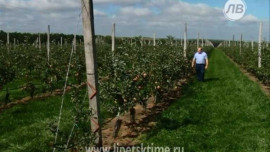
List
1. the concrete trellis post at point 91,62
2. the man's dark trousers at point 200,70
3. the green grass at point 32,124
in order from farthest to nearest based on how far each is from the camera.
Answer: the man's dark trousers at point 200,70 < the green grass at point 32,124 < the concrete trellis post at point 91,62

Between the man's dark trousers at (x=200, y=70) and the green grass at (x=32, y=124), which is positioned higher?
the man's dark trousers at (x=200, y=70)

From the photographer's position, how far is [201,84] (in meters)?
16.0

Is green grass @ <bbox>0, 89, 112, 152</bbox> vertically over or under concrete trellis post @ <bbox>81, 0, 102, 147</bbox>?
under

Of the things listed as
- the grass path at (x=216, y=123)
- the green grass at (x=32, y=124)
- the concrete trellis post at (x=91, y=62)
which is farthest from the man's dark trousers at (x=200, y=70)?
the concrete trellis post at (x=91, y=62)

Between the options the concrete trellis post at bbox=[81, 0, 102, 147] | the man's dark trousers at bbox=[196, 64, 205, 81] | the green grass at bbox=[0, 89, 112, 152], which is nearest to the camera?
the concrete trellis post at bbox=[81, 0, 102, 147]

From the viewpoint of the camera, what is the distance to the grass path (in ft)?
23.6

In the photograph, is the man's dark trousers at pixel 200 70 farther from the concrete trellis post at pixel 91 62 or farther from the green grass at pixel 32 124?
the concrete trellis post at pixel 91 62

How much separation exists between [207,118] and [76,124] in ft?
14.6

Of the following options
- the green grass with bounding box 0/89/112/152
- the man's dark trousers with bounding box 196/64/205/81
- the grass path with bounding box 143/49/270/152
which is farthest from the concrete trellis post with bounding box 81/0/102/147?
the man's dark trousers with bounding box 196/64/205/81

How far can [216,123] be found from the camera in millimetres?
8883

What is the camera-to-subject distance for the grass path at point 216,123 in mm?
7199

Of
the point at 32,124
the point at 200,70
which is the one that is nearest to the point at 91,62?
the point at 32,124

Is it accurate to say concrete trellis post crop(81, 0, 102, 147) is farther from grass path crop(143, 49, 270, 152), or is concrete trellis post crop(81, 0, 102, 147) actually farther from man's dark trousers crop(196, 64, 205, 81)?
man's dark trousers crop(196, 64, 205, 81)

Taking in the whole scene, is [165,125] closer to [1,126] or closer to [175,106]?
[175,106]
